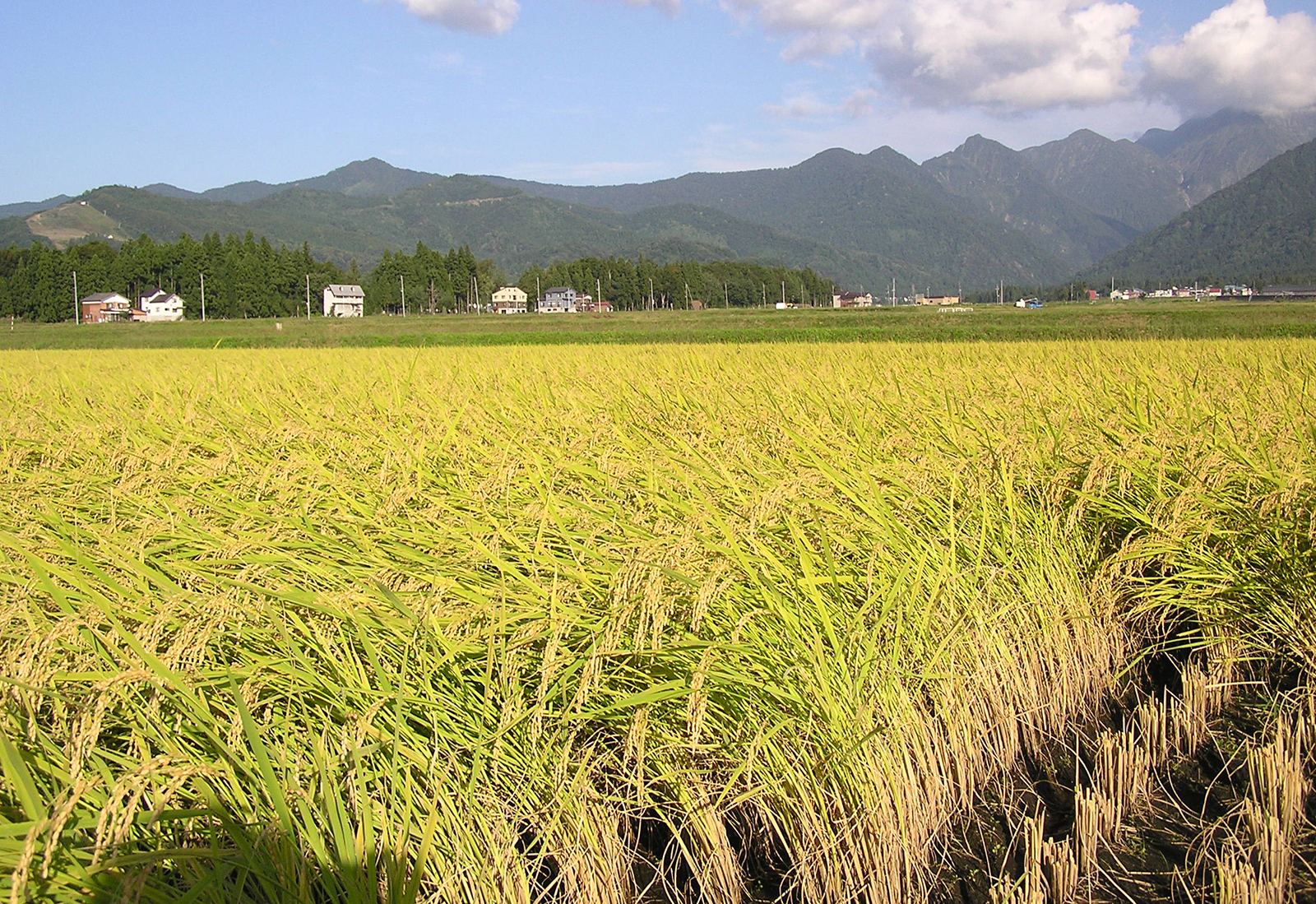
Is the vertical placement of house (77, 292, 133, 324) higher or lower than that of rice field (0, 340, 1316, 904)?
higher

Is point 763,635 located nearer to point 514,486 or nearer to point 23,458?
point 514,486

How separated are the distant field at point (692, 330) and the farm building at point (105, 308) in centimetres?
3474

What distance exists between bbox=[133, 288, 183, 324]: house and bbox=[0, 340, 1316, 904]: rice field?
8509cm

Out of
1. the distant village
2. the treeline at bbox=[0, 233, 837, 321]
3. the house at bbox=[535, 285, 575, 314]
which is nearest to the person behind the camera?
the treeline at bbox=[0, 233, 837, 321]

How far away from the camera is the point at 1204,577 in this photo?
3.38 m

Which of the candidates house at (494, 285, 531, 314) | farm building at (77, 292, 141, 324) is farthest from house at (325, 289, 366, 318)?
farm building at (77, 292, 141, 324)

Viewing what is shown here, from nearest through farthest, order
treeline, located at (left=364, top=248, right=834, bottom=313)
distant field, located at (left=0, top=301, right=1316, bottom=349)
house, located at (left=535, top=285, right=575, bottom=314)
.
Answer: distant field, located at (left=0, top=301, right=1316, bottom=349) < treeline, located at (left=364, top=248, right=834, bottom=313) < house, located at (left=535, top=285, right=575, bottom=314)

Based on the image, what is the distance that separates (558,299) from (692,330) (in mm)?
92550

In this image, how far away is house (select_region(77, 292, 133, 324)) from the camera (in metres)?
77.6

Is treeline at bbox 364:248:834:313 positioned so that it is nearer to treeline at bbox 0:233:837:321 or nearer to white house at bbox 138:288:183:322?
treeline at bbox 0:233:837:321

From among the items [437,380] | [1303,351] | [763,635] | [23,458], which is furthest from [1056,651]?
[1303,351]

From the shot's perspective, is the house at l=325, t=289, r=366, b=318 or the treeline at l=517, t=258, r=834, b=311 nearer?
the house at l=325, t=289, r=366, b=318

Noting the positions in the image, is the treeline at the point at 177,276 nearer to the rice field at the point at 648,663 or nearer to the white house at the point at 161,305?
the white house at the point at 161,305

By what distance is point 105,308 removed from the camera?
257 feet
